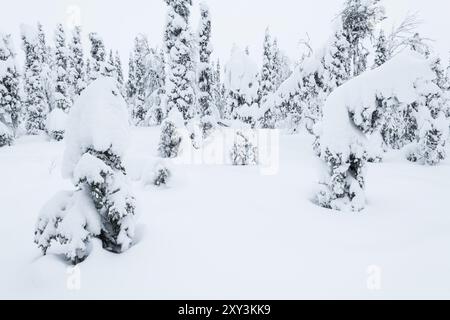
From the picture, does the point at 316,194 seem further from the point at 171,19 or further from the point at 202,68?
the point at 202,68

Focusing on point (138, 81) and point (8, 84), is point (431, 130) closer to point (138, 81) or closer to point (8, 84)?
point (8, 84)

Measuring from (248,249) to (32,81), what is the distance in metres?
35.4

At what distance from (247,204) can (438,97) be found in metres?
16.5

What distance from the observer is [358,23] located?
17625 mm

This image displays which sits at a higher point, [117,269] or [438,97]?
[438,97]

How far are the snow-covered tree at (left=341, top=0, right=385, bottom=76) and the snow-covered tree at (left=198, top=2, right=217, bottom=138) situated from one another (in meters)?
10.1

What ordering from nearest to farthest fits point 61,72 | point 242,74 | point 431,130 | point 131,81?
point 242,74 → point 431,130 → point 61,72 → point 131,81

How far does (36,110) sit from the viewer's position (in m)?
34.5

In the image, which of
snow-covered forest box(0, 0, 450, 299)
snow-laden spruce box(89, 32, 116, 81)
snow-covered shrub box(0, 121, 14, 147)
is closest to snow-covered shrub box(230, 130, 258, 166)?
snow-covered forest box(0, 0, 450, 299)

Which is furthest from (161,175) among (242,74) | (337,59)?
(337,59)

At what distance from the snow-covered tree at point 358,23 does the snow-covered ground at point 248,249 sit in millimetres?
10463

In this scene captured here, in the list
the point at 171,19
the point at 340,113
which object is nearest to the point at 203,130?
the point at 171,19

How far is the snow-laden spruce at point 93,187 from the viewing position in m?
5.64

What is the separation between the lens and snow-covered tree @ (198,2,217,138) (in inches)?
936
